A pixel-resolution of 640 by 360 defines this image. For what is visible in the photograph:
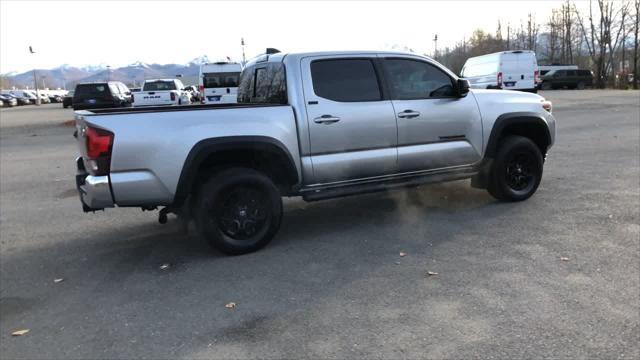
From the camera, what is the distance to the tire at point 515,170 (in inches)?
254

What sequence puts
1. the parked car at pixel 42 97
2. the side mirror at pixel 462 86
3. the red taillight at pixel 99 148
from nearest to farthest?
the red taillight at pixel 99 148 → the side mirror at pixel 462 86 → the parked car at pixel 42 97

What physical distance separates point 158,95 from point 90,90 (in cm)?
362

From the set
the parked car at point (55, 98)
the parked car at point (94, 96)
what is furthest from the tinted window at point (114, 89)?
the parked car at point (55, 98)

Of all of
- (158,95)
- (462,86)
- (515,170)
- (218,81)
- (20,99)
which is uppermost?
(20,99)

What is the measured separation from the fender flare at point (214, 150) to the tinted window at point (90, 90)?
2010 centimetres

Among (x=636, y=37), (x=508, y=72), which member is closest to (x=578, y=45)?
(x=636, y=37)

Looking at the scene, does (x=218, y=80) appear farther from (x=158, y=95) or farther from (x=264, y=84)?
(x=264, y=84)

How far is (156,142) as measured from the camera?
15.4ft

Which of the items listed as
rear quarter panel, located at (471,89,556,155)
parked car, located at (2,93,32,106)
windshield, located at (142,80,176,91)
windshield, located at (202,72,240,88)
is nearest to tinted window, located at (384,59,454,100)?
rear quarter panel, located at (471,89,556,155)

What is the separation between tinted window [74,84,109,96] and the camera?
22891mm

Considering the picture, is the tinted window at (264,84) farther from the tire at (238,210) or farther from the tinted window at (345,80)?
the tire at (238,210)

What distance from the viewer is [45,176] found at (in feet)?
32.5

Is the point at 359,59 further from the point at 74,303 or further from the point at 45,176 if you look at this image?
the point at 45,176

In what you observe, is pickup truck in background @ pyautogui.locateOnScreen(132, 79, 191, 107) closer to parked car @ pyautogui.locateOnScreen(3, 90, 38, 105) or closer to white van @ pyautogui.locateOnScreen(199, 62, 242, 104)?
white van @ pyautogui.locateOnScreen(199, 62, 242, 104)
